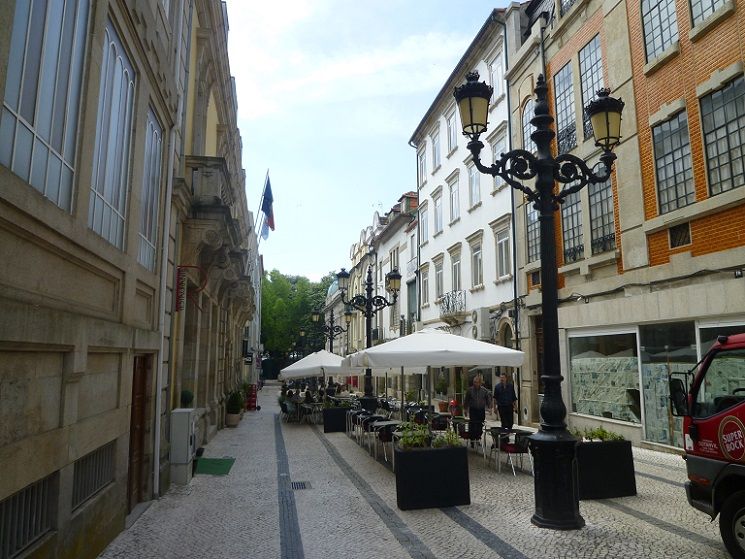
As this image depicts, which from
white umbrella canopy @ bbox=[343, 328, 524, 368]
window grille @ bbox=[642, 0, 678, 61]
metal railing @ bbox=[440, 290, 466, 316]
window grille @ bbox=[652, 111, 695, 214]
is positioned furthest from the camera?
metal railing @ bbox=[440, 290, 466, 316]

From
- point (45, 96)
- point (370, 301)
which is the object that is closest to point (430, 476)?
point (45, 96)

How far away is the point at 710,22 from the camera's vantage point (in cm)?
1086

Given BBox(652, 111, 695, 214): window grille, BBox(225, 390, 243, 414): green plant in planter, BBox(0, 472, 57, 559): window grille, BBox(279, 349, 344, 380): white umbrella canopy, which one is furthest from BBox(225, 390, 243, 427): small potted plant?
BBox(0, 472, 57, 559): window grille

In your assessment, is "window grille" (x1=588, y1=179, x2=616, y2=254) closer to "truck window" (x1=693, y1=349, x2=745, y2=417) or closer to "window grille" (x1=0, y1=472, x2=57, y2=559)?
"truck window" (x1=693, y1=349, x2=745, y2=417)

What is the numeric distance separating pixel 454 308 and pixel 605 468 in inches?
675

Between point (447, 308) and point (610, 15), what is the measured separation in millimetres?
14070

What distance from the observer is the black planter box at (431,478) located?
23.4 ft

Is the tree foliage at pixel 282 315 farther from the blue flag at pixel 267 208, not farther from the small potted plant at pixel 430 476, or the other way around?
the small potted plant at pixel 430 476

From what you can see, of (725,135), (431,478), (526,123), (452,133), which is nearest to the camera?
(431,478)

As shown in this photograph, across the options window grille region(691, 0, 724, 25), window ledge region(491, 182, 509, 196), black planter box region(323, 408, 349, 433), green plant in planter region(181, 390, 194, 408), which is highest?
window grille region(691, 0, 724, 25)

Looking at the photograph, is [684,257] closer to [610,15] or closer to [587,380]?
[587,380]

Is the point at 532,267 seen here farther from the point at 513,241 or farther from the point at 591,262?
the point at 591,262

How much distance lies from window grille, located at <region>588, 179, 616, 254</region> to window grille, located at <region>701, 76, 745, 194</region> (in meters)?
3.30

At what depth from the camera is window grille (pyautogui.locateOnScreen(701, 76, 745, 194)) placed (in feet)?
33.6
